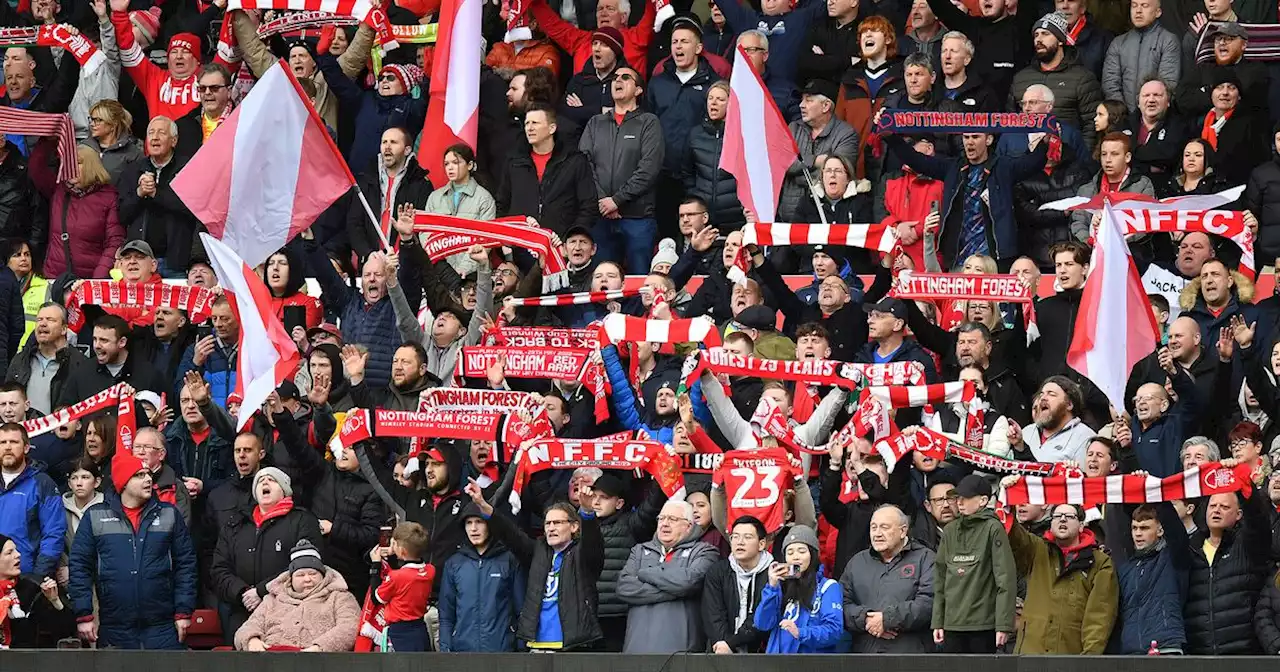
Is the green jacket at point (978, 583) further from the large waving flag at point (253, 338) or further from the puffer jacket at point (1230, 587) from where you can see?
the large waving flag at point (253, 338)

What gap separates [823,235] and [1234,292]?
9.12ft

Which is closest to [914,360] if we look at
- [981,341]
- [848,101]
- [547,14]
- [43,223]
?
[981,341]

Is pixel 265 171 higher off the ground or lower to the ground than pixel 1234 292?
higher

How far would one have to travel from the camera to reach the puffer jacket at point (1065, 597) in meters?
15.8

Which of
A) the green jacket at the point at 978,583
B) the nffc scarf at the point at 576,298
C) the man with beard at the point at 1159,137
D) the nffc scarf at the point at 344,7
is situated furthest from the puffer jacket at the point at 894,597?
the nffc scarf at the point at 344,7

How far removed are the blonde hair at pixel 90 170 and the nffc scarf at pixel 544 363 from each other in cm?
490

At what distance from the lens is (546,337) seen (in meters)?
18.4

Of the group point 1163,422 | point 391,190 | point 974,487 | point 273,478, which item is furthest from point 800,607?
point 391,190

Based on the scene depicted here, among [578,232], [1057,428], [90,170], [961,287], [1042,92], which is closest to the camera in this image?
[1057,428]

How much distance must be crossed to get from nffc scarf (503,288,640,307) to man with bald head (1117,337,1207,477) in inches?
144

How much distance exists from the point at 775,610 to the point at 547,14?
28.5ft

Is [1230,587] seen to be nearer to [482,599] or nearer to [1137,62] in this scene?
[482,599]

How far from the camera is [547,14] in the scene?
23.0 meters

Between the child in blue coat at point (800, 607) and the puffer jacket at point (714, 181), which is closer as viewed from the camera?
the child in blue coat at point (800, 607)
